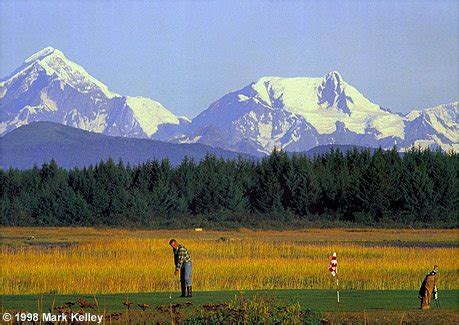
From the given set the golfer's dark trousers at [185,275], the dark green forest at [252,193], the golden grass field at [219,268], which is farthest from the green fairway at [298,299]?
the dark green forest at [252,193]

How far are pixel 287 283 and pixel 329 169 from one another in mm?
80920

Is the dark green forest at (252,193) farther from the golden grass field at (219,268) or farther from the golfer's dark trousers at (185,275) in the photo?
the golfer's dark trousers at (185,275)

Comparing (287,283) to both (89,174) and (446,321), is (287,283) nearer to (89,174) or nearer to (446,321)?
(446,321)

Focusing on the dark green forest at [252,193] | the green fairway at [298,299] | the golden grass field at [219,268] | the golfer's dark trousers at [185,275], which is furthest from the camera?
the dark green forest at [252,193]

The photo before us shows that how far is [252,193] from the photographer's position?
119 m

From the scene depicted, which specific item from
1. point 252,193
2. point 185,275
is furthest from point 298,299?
point 252,193

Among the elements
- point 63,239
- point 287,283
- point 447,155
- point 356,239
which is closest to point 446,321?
point 287,283

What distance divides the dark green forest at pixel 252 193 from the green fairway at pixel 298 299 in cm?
6605

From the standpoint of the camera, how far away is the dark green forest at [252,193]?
103125mm

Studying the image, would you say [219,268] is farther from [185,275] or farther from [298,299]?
[298,299]

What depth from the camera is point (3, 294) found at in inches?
1405

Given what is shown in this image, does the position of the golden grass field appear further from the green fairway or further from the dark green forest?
the dark green forest

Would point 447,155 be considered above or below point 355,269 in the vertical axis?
above

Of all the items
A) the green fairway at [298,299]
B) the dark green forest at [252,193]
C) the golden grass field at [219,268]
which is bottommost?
the green fairway at [298,299]
